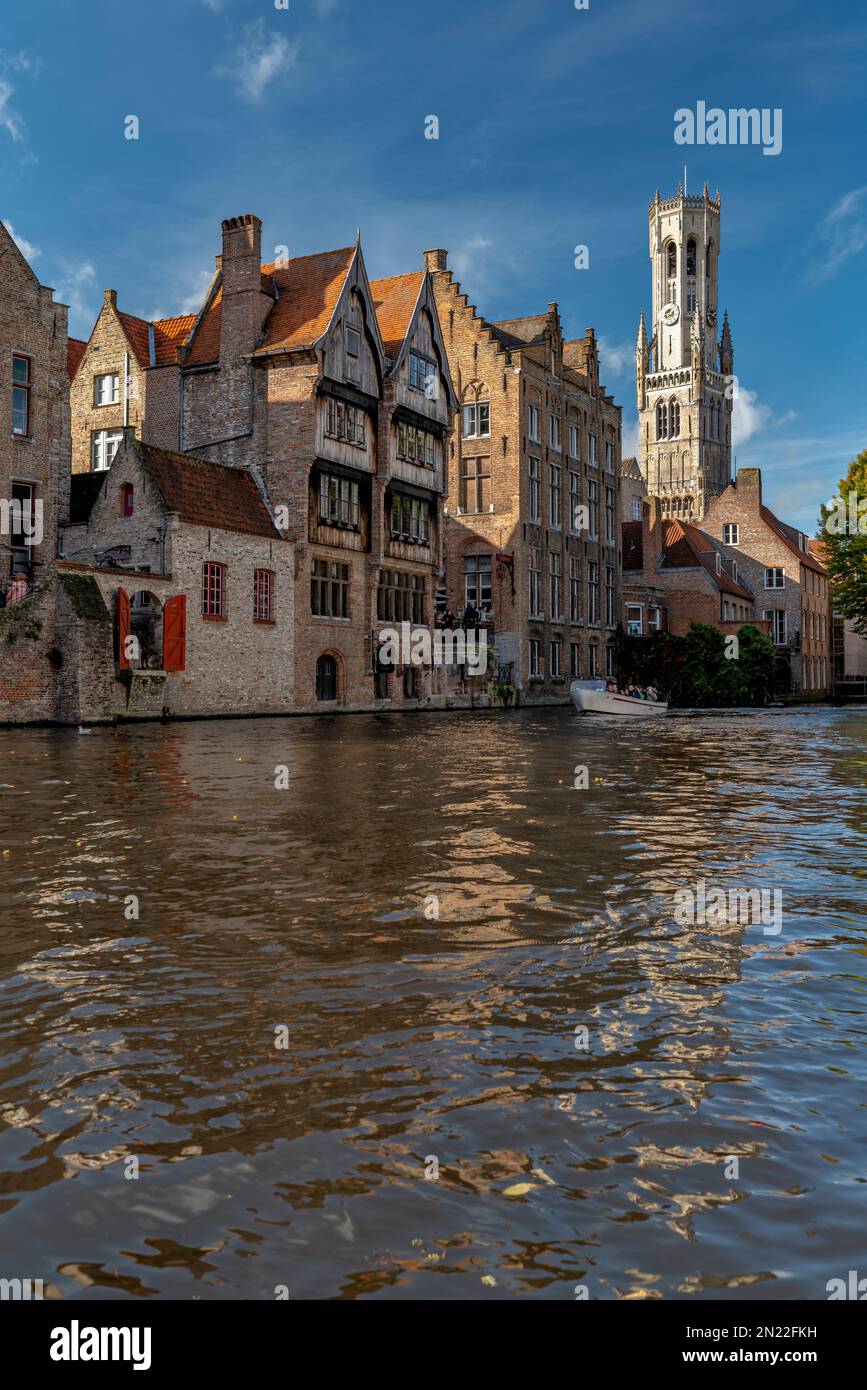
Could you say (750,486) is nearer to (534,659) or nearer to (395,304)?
(534,659)

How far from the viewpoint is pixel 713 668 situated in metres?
58.4

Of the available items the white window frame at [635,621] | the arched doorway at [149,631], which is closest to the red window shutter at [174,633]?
the arched doorway at [149,631]

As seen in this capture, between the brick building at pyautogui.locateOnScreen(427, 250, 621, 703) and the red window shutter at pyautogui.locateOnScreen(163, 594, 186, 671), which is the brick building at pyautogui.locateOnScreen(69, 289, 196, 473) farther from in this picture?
the brick building at pyautogui.locateOnScreen(427, 250, 621, 703)

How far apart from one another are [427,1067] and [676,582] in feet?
218

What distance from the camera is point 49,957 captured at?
5.74m

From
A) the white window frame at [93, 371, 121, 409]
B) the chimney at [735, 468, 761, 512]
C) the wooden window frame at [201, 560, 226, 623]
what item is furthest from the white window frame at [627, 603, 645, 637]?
the wooden window frame at [201, 560, 226, 623]

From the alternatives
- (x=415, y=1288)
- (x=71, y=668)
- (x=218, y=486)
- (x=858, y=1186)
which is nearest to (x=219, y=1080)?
(x=415, y=1288)

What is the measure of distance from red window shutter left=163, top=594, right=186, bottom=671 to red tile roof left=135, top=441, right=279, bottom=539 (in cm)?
262

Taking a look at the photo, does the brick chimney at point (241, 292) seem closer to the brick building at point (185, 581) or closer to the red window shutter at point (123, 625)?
the brick building at point (185, 581)

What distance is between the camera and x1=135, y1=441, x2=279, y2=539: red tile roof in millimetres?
32031

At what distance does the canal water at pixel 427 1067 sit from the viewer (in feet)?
9.74

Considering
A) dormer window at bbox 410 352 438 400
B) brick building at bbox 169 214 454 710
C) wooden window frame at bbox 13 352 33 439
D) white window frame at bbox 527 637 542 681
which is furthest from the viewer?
white window frame at bbox 527 637 542 681

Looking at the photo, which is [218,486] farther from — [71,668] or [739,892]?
[739,892]
